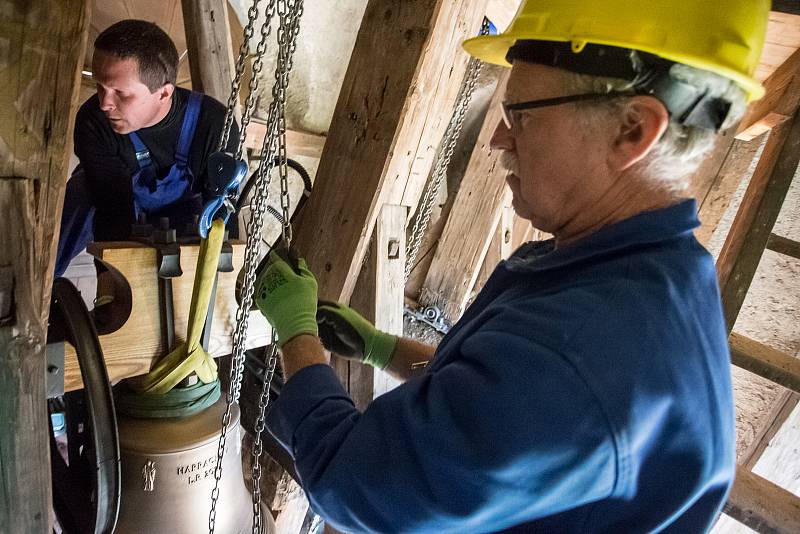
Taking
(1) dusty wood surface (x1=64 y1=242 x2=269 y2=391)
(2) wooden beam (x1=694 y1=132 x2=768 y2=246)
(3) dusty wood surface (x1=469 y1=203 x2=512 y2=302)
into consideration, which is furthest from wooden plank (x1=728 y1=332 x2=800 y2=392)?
(1) dusty wood surface (x1=64 y1=242 x2=269 y2=391)

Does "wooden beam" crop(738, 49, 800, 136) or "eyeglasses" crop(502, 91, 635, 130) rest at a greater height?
"wooden beam" crop(738, 49, 800, 136)

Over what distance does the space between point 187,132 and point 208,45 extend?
0.39m

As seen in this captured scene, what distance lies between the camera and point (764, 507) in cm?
143

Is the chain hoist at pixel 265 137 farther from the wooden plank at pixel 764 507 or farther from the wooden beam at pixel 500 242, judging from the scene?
the wooden beam at pixel 500 242

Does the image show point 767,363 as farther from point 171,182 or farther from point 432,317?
point 171,182

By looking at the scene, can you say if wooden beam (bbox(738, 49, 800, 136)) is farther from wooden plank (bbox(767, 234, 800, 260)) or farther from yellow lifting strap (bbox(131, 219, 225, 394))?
yellow lifting strap (bbox(131, 219, 225, 394))

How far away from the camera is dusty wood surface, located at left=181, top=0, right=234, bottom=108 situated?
6.06 feet

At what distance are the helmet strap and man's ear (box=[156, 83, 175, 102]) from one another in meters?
1.33

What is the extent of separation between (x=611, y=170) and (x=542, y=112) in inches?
5.4

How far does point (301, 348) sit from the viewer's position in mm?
954

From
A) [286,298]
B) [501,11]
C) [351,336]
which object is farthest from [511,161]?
[501,11]

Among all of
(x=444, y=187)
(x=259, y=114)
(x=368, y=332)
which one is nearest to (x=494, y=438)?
(x=368, y=332)

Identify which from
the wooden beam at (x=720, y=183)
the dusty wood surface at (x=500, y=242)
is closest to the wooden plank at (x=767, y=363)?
the wooden beam at (x=720, y=183)

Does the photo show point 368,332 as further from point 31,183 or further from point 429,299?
point 429,299
